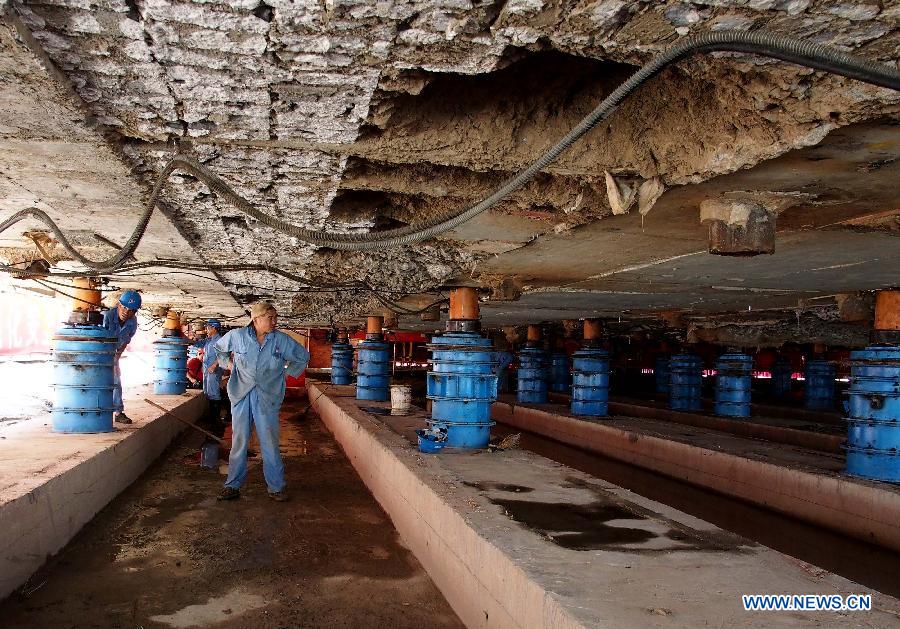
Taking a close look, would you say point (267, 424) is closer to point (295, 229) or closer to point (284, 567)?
point (284, 567)

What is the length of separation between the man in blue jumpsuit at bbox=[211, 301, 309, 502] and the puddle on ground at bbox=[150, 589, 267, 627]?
2456mm

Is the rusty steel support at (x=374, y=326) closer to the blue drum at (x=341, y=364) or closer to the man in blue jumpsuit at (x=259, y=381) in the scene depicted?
the blue drum at (x=341, y=364)

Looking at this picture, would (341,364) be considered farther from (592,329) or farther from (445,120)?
(445,120)

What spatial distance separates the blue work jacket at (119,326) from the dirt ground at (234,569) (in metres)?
2.41

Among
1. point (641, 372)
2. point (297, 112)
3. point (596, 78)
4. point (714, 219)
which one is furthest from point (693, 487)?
point (641, 372)

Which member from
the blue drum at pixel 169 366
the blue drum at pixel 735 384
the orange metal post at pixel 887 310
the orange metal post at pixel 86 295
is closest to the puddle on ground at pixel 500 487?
the orange metal post at pixel 887 310

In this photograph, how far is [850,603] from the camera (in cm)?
296

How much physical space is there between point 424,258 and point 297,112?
375 cm

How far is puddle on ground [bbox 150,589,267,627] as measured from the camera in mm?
3812

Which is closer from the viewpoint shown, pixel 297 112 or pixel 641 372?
pixel 297 112

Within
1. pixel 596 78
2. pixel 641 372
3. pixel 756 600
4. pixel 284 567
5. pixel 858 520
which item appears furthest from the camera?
pixel 641 372

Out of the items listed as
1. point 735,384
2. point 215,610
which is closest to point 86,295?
point 215,610

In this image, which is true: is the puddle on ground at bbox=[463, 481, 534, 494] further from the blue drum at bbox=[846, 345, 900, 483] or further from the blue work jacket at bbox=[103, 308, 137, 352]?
the blue work jacket at bbox=[103, 308, 137, 352]

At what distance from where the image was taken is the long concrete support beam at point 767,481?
276 inches
